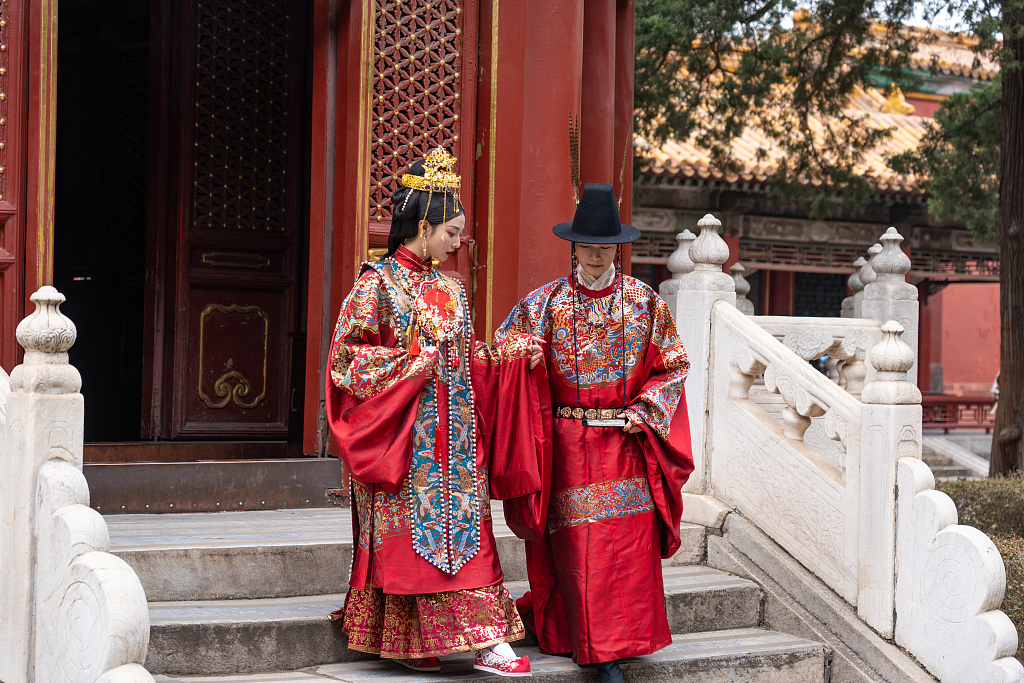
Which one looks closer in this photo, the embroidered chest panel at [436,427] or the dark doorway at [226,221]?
the embroidered chest panel at [436,427]

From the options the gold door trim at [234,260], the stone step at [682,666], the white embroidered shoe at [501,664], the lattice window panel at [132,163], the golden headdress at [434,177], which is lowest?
the stone step at [682,666]

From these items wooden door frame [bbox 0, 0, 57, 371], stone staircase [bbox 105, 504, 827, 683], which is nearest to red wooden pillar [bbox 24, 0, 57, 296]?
wooden door frame [bbox 0, 0, 57, 371]

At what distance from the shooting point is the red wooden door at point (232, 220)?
6711 mm

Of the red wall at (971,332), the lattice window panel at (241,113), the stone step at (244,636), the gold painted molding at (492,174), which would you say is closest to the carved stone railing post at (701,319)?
the gold painted molding at (492,174)

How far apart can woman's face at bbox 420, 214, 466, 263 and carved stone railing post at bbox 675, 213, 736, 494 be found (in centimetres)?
188

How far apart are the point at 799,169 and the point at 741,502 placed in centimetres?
580

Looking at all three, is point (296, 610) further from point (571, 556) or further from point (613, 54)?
point (613, 54)

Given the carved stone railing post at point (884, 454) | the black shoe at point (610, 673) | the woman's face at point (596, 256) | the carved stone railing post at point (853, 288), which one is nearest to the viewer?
the black shoe at point (610, 673)

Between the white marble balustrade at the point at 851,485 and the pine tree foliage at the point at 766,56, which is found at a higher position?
the pine tree foliage at the point at 766,56

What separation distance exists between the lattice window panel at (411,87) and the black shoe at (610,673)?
2506 millimetres

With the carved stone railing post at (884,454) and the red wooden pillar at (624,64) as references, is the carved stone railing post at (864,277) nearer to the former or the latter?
the red wooden pillar at (624,64)

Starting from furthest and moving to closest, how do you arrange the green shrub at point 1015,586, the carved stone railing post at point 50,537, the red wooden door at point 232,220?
the red wooden door at point 232,220 → the green shrub at point 1015,586 → the carved stone railing post at point 50,537

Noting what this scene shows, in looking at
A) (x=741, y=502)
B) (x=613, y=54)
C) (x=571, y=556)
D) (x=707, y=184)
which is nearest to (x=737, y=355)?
(x=741, y=502)

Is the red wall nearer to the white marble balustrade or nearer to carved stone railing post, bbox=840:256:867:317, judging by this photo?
carved stone railing post, bbox=840:256:867:317
